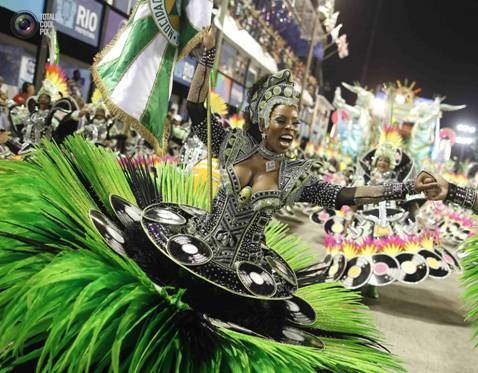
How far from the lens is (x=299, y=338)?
1674mm

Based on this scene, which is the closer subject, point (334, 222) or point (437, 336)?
point (437, 336)

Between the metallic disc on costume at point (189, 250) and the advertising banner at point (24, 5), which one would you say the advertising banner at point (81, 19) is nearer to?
the advertising banner at point (24, 5)

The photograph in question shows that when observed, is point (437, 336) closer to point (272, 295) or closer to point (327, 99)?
point (272, 295)

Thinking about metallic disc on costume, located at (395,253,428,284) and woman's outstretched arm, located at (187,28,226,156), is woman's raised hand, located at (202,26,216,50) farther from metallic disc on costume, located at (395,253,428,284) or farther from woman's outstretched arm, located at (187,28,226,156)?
metallic disc on costume, located at (395,253,428,284)

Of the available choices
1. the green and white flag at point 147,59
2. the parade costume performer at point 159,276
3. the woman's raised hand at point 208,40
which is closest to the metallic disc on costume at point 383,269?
the parade costume performer at point 159,276

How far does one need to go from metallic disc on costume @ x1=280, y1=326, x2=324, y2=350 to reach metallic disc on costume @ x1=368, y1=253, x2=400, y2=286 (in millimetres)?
2931

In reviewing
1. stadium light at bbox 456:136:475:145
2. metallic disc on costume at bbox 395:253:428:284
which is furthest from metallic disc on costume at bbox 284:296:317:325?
stadium light at bbox 456:136:475:145

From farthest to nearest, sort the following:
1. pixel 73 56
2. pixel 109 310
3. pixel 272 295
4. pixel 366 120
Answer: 1. pixel 366 120
2. pixel 73 56
3. pixel 272 295
4. pixel 109 310

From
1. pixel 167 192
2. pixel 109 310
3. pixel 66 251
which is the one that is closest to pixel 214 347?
pixel 109 310

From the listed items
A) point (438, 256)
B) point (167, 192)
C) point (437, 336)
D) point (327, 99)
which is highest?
point (327, 99)

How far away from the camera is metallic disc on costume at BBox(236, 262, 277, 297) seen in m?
1.76

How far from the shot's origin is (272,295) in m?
1.77

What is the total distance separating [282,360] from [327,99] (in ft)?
130

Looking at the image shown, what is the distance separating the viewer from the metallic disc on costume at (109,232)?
1564 mm
